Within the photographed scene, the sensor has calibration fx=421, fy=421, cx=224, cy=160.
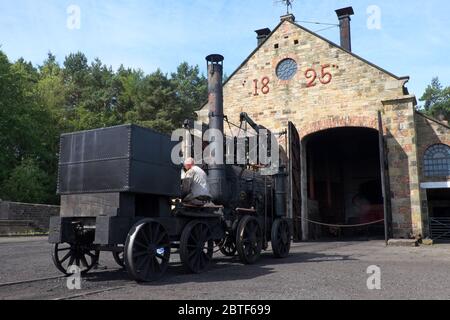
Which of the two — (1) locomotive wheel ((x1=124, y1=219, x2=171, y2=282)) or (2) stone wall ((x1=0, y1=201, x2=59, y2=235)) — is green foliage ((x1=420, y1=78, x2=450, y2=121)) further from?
(1) locomotive wheel ((x1=124, y1=219, x2=171, y2=282))

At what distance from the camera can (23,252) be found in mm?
10719

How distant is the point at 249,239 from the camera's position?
9.05 meters

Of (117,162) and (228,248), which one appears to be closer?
(117,162)

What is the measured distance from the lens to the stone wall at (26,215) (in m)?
17.7

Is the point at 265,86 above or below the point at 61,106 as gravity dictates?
below

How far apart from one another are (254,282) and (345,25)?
19.3m

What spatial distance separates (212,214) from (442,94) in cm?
5346

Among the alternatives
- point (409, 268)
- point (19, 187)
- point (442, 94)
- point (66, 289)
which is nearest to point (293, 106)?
point (409, 268)

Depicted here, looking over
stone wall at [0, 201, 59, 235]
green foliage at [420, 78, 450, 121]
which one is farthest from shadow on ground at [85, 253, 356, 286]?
green foliage at [420, 78, 450, 121]

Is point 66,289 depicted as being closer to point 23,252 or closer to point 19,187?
point 23,252

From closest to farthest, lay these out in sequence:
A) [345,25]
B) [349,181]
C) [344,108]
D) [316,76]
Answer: [344,108] < [316,76] < [345,25] < [349,181]

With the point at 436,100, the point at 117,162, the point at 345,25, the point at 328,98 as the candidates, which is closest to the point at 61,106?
the point at 345,25

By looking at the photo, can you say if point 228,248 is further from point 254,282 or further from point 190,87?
point 190,87

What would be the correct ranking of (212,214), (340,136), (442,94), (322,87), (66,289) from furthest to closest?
1. (442,94)
2. (340,136)
3. (322,87)
4. (212,214)
5. (66,289)
